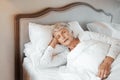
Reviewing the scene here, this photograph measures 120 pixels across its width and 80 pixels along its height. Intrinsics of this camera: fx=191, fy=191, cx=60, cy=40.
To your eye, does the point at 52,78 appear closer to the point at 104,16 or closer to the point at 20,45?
the point at 20,45

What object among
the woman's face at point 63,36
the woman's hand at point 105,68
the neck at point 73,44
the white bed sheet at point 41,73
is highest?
the woman's face at point 63,36

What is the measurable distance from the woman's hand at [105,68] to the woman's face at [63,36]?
0.39 metres

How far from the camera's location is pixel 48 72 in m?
1.64

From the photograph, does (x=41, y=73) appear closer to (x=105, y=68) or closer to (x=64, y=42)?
(x=64, y=42)

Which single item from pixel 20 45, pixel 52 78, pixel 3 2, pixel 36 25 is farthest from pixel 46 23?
pixel 52 78

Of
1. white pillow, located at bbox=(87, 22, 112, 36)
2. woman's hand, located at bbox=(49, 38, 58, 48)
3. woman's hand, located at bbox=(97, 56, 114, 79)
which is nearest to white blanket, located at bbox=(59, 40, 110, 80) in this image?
woman's hand, located at bbox=(97, 56, 114, 79)

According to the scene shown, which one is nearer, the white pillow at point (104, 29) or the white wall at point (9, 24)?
the white wall at point (9, 24)

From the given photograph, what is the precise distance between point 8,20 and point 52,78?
711 mm

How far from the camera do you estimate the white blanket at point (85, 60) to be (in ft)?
4.81

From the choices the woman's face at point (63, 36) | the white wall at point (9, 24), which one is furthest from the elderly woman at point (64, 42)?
the white wall at point (9, 24)

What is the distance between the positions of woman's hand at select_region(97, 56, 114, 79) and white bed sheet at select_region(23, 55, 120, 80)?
46mm

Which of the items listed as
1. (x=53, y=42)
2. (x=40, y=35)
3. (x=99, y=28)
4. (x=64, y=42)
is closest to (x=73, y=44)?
(x=64, y=42)

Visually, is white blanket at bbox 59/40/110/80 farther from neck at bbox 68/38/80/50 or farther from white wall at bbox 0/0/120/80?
white wall at bbox 0/0/120/80

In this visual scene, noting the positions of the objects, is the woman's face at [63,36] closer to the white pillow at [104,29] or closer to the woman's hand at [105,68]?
the woman's hand at [105,68]
